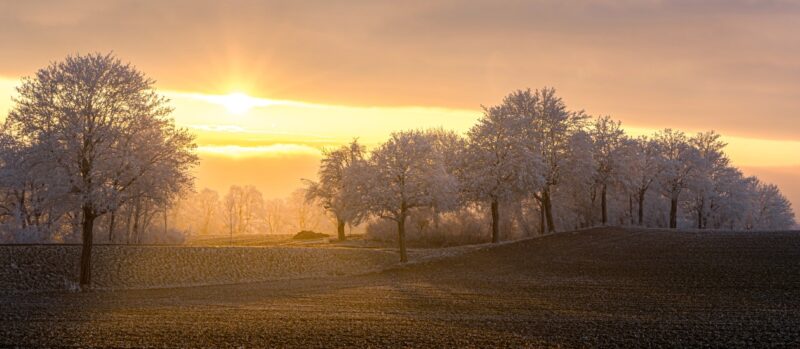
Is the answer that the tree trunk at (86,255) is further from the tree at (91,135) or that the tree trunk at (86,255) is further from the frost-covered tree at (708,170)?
the frost-covered tree at (708,170)

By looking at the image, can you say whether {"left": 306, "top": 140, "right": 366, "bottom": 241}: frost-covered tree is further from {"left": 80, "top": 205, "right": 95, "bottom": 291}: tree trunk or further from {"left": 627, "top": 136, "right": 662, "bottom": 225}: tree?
{"left": 80, "top": 205, "right": 95, "bottom": 291}: tree trunk

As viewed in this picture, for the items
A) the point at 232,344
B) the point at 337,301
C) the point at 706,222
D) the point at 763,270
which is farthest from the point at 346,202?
the point at 706,222

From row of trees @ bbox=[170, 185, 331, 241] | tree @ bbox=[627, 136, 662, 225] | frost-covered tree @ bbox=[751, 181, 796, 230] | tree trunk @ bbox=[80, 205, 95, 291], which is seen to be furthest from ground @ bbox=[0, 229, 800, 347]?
row of trees @ bbox=[170, 185, 331, 241]

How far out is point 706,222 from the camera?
105938 mm

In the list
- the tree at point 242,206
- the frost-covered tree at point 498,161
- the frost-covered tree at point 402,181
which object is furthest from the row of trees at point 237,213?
the frost-covered tree at point 402,181

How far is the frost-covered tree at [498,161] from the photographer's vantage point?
6988 cm

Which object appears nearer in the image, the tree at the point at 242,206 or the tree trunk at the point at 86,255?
the tree trunk at the point at 86,255

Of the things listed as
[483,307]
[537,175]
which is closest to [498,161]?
[537,175]

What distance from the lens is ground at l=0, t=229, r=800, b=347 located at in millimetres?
Answer: 23609

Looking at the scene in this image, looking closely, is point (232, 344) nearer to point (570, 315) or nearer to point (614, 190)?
point (570, 315)

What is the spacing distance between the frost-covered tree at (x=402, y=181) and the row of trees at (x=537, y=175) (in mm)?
99

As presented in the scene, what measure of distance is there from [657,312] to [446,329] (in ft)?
36.7

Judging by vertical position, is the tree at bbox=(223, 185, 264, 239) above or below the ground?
above

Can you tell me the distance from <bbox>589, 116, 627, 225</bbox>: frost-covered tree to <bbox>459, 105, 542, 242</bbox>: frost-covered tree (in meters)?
12.1
